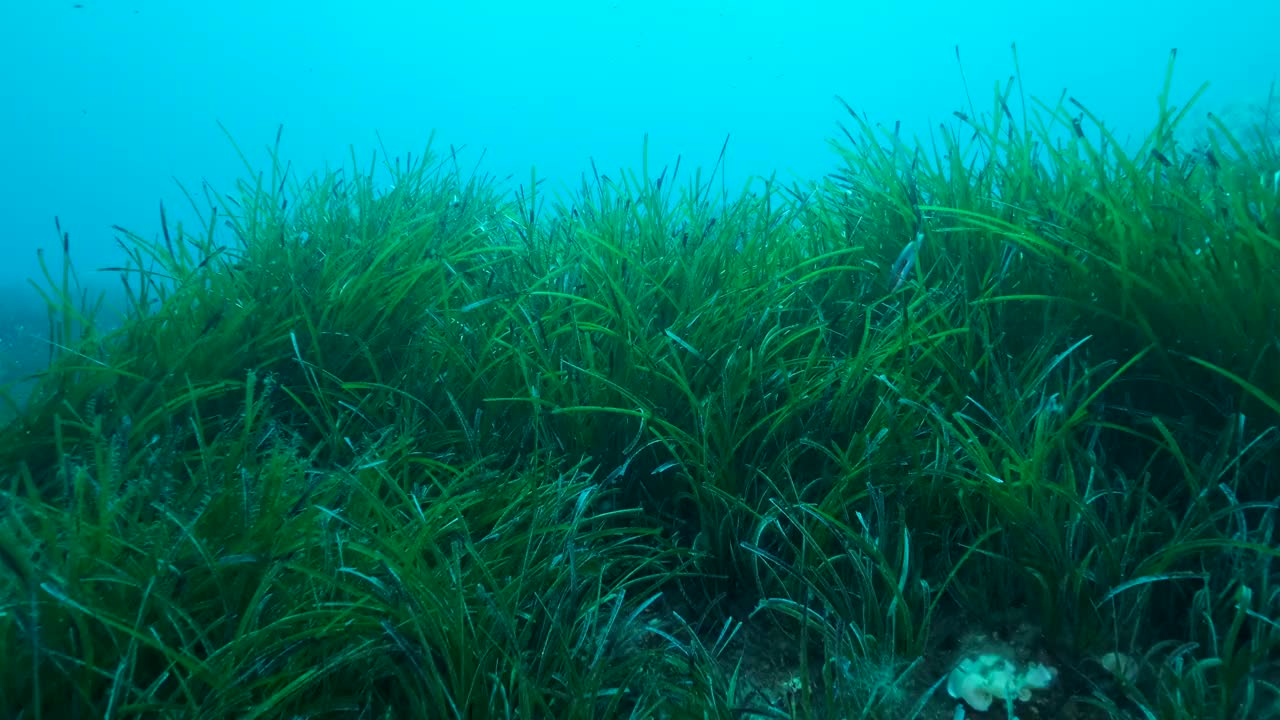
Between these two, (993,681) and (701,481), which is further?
(701,481)

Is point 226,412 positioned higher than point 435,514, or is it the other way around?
point 226,412

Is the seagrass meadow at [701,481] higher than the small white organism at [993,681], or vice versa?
the seagrass meadow at [701,481]

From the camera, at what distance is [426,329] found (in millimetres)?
2311

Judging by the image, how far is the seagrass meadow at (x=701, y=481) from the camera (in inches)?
49.4

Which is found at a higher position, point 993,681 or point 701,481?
point 701,481

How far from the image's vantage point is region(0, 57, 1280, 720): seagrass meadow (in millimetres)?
1255

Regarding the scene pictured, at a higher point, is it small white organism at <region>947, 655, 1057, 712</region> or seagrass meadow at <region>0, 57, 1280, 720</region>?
seagrass meadow at <region>0, 57, 1280, 720</region>

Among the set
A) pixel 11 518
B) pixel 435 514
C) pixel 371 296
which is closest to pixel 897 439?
pixel 435 514

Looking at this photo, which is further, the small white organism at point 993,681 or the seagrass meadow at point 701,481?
the small white organism at point 993,681

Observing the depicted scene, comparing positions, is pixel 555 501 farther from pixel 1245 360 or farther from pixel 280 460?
pixel 1245 360

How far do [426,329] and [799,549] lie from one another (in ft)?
4.29

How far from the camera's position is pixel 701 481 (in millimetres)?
1729

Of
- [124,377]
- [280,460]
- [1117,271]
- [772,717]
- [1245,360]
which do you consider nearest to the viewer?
[772,717]

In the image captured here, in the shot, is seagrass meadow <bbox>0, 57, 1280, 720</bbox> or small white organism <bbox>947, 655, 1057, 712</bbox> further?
small white organism <bbox>947, 655, 1057, 712</bbox>
